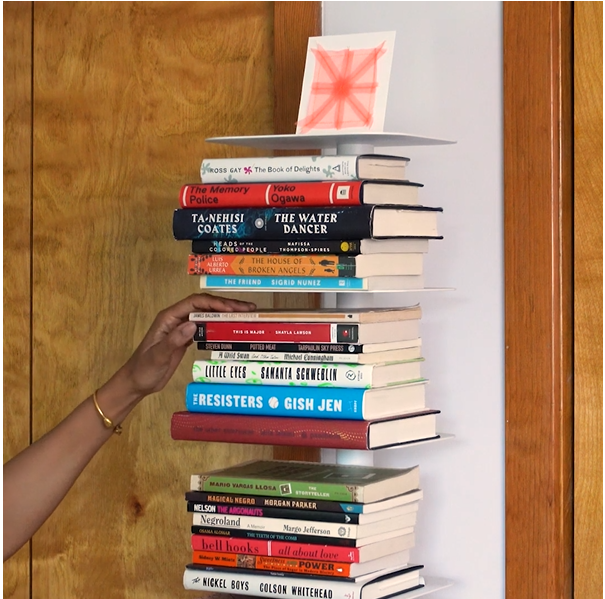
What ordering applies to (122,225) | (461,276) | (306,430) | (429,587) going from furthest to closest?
(122,225), (461,276), (429,587), (306,430)

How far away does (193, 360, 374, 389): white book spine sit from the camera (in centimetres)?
124

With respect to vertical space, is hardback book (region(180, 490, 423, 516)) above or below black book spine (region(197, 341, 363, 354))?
below

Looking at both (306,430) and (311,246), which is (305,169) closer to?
(311,246)

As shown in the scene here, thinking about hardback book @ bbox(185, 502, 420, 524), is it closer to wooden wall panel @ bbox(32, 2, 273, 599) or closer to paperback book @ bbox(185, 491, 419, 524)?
paperback book @ bbox(185, 491, 419, 524)

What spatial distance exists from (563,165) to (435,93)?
237mm

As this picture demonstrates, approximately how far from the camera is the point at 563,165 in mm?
1416

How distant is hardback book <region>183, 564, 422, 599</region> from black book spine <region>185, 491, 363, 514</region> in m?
0.09

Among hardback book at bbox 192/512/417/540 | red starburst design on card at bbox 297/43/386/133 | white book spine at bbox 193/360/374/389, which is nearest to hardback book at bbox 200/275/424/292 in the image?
white book spine at bbox 193/360/374/389

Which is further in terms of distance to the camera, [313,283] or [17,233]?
[17,233]

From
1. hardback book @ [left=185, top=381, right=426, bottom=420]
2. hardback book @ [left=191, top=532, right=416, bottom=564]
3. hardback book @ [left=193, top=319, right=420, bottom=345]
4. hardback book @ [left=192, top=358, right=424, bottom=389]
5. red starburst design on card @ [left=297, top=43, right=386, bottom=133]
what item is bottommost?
hardback book @ [left=191, top=532, right=416, bottom=564]

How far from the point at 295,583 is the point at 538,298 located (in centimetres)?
54

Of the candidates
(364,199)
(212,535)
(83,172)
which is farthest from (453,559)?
(83,172)

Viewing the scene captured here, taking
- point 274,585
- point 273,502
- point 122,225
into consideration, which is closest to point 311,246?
point 273,502

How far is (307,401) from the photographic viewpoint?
1.26 metres
